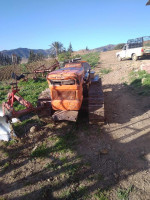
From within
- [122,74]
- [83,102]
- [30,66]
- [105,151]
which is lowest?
[105,151]

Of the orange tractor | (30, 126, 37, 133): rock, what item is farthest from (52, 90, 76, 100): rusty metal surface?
(30, 126, 37, 133): rock

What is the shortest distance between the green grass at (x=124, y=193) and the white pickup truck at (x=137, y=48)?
554 inches

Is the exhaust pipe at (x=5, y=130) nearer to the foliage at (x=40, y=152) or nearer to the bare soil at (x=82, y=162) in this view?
the bare soil at (x=82, y=162)

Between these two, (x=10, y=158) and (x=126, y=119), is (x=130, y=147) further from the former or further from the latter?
(x=10, y=158)

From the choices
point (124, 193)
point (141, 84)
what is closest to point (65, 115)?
point (124, 193)

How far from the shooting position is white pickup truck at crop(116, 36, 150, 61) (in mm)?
14188

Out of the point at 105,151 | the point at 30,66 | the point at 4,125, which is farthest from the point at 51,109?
the point at 30,66

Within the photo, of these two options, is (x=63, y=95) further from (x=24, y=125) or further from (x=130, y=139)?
(x=130, y=139)

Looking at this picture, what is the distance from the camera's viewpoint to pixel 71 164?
3639mm

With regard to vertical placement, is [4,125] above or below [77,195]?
above

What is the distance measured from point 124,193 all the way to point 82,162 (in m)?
1.17

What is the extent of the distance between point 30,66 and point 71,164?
1696cm

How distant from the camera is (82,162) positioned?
3.68 metres

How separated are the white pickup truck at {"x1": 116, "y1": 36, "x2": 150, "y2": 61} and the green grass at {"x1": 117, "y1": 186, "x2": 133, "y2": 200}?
14066 mm
